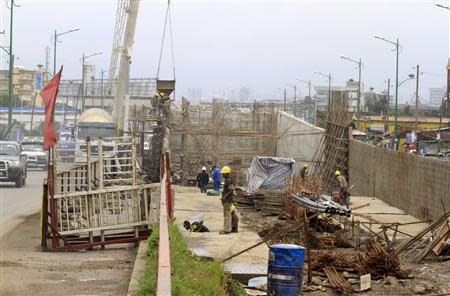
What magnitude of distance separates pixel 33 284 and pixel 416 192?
17111 mm

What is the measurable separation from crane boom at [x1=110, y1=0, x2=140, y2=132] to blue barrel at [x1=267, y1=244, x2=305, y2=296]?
1441 inches

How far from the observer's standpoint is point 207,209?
26547mm

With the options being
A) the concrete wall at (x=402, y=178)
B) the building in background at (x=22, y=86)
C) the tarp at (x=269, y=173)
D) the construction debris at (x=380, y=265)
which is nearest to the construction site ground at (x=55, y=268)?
the construction debris at (x=380, y=265)

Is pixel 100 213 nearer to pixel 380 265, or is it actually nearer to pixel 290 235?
pixel 290 235

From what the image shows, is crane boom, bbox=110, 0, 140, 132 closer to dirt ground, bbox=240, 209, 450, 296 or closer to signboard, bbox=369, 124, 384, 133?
signboard, bbox=369, 124, 384, 133

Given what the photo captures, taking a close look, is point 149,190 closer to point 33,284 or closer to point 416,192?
point 33,284

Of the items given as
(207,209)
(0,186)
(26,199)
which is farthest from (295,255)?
(0,186)

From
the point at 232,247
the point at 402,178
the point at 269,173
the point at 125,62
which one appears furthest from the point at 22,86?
the point at 232,247

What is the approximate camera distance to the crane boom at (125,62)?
44.8 m

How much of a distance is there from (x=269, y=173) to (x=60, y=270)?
768 inches

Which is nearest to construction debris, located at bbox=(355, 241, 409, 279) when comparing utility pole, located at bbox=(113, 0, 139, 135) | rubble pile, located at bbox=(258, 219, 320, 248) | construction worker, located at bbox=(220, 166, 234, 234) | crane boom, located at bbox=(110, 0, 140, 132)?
rubble pile, located at bbox=(258, 219, 320, 248)

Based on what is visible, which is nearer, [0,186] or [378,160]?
[378,160]

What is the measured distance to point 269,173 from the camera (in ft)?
105

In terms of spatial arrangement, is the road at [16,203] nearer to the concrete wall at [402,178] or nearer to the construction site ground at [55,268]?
the construction site ground at [55,268]
